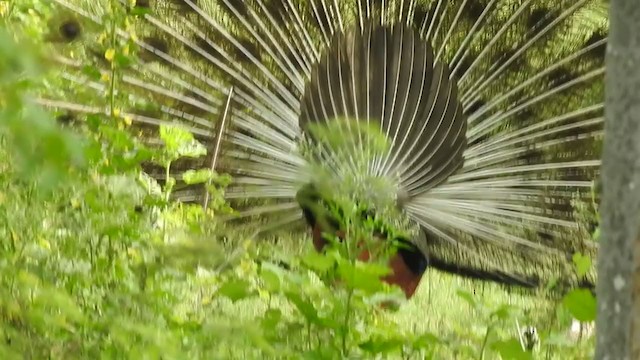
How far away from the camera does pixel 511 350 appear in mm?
652

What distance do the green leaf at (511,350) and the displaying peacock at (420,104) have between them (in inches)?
30.2

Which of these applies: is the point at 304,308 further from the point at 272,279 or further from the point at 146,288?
the point at 146,288

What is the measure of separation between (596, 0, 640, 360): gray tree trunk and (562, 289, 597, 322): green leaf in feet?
0.19

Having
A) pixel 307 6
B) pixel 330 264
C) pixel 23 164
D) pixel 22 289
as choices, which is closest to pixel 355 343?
pixel 330 264

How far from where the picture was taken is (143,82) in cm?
151

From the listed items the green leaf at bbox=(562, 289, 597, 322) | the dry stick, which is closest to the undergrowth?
the green leaf at bbox=(562, 289, 597, 322)

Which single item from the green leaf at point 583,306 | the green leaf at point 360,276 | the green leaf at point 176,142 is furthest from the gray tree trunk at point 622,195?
the green leaf at point 176,142

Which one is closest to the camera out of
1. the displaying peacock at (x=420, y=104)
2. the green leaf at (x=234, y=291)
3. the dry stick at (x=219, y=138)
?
the green leaf at (x=234, y=291)

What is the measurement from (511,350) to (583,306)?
0.07m

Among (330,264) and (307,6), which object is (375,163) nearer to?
(307,6)

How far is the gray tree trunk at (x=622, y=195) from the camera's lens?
21.7 inches

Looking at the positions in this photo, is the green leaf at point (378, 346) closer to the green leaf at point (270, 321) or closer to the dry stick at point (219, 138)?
the green leaf at point (270, 321)

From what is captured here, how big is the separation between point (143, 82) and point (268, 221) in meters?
0.40

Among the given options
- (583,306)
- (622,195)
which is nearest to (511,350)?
(583,306)
